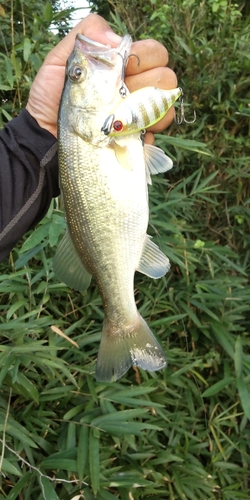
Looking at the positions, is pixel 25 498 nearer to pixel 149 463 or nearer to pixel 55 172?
pixel 149 463

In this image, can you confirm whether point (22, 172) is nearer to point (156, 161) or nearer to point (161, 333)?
point (156, 161)

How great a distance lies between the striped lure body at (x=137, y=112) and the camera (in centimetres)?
114

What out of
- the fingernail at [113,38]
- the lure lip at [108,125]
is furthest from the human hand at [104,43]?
the lure lip at [108,125]

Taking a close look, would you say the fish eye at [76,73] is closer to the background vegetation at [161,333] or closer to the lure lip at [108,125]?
the lure lip at [108,125]

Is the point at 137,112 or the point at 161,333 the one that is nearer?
the point at 137,112

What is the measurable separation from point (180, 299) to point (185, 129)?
4.57ft

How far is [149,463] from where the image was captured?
2076 mm

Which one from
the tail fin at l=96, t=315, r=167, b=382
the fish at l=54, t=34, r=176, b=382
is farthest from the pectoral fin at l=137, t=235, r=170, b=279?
the tail fin at l=96, t=315, r=167, b=382

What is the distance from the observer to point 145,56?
129 cm

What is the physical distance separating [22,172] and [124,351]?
691mm

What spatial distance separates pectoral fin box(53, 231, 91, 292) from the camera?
128cm

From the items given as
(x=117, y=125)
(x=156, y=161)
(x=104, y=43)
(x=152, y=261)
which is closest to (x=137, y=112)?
(x=117, y=125)

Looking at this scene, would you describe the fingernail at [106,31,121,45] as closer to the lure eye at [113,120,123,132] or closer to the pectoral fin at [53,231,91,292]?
the lure eye at [113,120,123,132]

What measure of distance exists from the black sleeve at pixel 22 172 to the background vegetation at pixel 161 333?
0.94 ft
